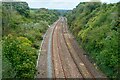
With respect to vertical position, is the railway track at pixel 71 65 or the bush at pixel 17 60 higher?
the bush at pixel 17 60

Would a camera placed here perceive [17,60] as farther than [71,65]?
No

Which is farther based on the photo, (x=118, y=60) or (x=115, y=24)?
(x=115, y=24)

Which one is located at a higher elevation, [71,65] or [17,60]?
[17,60]

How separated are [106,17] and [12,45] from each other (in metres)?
17.1

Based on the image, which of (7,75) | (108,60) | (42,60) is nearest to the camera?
(7,75)

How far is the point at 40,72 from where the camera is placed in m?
25.6

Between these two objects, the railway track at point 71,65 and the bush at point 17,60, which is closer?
the bush at point 17,60

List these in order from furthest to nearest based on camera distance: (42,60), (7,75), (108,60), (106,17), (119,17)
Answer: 1. (106,17)
2. (119,17)
3. (42,60)
4. (108,60)
5. (7,75)

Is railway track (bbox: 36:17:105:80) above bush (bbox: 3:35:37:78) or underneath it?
underneath

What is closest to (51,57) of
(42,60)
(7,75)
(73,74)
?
(42,60)

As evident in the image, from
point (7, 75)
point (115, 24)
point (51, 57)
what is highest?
point (115, 24)

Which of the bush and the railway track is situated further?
the railway track

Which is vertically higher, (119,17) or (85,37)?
(119,17)

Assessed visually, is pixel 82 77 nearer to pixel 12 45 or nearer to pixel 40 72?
pixel 40 72
